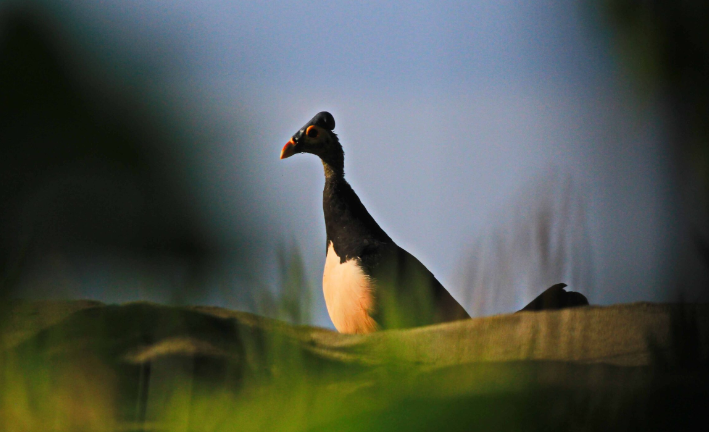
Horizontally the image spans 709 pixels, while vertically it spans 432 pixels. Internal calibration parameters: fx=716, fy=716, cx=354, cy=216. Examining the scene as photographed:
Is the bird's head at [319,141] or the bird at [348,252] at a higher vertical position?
the bird's head at [319,141]

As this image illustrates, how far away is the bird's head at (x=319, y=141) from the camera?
11.3 ft

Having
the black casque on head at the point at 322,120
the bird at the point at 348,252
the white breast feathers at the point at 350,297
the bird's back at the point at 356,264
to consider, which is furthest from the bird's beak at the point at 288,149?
the white breast feathers at the point at 350,297

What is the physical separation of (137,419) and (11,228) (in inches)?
47.3

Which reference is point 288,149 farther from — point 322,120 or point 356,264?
point 356,264

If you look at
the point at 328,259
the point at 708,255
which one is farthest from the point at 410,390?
the point at 328,259

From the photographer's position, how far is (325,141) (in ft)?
11.7

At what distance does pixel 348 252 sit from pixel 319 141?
58cm

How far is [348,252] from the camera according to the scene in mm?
3395

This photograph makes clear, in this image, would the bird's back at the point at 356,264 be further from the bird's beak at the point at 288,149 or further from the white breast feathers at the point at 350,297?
the bird's beak at the point at 288,149

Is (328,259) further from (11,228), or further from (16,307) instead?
(16,307)

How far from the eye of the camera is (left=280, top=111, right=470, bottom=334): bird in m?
3.14

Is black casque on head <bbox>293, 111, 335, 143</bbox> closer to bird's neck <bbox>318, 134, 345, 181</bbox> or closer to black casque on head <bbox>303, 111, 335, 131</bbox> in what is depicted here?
black casque on head <bbox>303, 111, 335, 131</bbox>

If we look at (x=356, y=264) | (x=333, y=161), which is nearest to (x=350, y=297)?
(x=356, y=264)

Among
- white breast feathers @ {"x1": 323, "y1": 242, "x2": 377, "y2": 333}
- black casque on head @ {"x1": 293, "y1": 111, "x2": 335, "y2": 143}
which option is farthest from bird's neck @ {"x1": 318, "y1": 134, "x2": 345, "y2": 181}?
white breast feathers @ {"x1": 323, "y1": 242, "x2": 377, "y2": 333}
